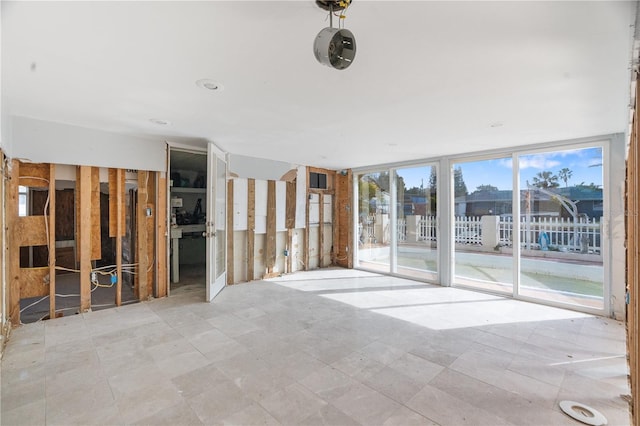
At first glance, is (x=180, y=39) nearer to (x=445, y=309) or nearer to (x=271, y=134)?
(x=271, y=134)

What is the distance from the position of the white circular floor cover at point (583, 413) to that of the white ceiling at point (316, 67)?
2350mm

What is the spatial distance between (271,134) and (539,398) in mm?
3714

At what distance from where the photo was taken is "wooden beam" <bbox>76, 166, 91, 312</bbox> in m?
3.61

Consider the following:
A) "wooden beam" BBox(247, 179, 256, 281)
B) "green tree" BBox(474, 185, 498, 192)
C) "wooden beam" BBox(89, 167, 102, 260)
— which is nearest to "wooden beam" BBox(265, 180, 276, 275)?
"wooden beam" BBox(247, 179, 256, 281)

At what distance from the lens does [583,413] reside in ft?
6.13

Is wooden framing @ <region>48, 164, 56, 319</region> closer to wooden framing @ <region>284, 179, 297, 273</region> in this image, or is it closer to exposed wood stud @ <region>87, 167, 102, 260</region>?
exposed wood stud @ <region>87, 167, 102, 260</region>

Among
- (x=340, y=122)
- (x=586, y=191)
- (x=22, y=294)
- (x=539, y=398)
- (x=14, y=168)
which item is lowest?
(x=539, y=398)

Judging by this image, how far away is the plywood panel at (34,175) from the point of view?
332cm

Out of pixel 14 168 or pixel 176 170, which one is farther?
pixel 176 170

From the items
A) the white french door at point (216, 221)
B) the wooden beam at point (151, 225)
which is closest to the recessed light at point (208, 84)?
the white french door at point (216, 221)

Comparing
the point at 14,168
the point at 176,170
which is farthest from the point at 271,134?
the point at 176,170

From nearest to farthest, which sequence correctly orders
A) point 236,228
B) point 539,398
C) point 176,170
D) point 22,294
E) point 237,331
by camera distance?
point 539,398 → point 237,331 → point 22,294 → point 236,228 → point 176,170

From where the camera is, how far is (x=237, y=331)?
10.2ft

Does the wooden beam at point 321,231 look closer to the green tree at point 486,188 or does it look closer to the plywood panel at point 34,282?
the green tree at point 486,188
